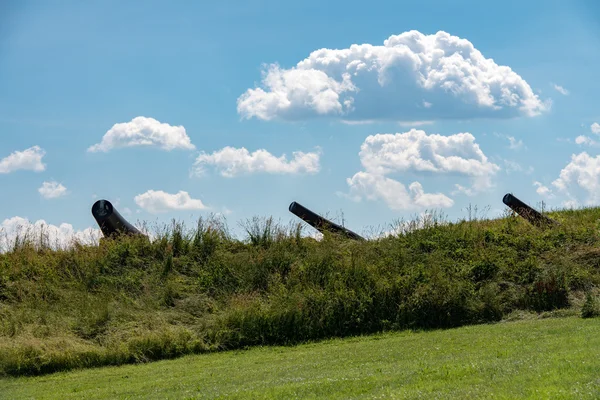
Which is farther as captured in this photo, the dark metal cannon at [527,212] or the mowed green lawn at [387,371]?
the dark metal cannon at [527,212]

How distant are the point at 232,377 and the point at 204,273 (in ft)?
30.5

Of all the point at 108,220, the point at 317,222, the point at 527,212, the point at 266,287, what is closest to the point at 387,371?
the point at 266,287

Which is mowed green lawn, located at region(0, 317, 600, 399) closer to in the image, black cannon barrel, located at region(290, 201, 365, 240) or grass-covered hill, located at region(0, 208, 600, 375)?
grass-covered hill, located at region(0, 208, 600, 375)

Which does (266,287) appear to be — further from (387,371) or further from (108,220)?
(387,371)

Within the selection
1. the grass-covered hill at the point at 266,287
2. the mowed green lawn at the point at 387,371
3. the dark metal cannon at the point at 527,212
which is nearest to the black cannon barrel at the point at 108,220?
the grass-covered hill at the point at 266,287

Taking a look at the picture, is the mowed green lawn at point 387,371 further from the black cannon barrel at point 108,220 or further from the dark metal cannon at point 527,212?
the black cannon barrel at point 108,220

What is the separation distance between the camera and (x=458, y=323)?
19.8 meters

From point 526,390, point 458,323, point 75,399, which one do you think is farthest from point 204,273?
point 526,390

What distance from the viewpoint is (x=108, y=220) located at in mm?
25438

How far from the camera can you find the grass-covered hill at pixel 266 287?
1844 cm

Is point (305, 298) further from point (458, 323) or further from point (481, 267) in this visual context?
point (481, 267)

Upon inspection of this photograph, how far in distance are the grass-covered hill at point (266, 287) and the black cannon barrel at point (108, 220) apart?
0.91 meters

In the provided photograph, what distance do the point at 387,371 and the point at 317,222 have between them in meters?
13.8

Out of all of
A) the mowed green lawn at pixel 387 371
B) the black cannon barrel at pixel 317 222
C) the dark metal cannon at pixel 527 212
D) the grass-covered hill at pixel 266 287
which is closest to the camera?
the mowed green lawn at pixel 387 371
